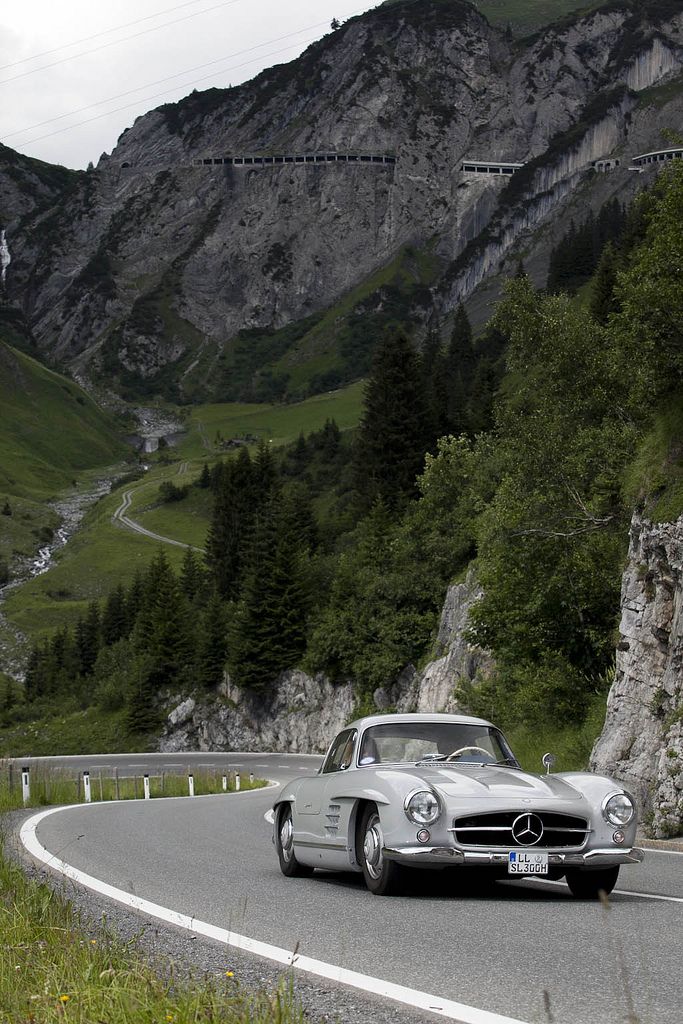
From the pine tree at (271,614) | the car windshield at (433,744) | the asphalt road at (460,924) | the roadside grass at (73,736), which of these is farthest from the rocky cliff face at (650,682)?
the roadside grass at (73,736)

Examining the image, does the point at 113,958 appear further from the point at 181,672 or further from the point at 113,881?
the point at 181,672

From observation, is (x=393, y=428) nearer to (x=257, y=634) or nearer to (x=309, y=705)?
(x=257, y=634)

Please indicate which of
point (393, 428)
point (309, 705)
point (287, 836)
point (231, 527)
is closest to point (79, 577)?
point (231, 527)

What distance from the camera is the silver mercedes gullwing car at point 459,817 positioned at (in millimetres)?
8508

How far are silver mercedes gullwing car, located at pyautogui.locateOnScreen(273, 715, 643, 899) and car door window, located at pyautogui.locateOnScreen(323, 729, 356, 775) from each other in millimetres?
71

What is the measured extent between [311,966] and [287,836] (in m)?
5.14

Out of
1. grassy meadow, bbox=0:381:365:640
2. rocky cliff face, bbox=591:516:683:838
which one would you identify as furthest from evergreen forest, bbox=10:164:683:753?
grassy meadow, bbox=0:381:365:640

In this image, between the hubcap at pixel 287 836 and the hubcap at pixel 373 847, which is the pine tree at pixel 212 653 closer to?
the hubcap at pixel 287 836

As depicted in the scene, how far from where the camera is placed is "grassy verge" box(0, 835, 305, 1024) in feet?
14.2

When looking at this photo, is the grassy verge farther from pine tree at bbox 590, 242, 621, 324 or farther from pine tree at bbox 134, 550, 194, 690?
pine tree at bbox 590, 242, 621, 324

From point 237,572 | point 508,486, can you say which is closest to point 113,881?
point 508,486

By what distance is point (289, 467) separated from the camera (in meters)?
144

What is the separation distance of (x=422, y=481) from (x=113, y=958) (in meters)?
49.8

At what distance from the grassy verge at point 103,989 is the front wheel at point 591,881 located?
3942mm
